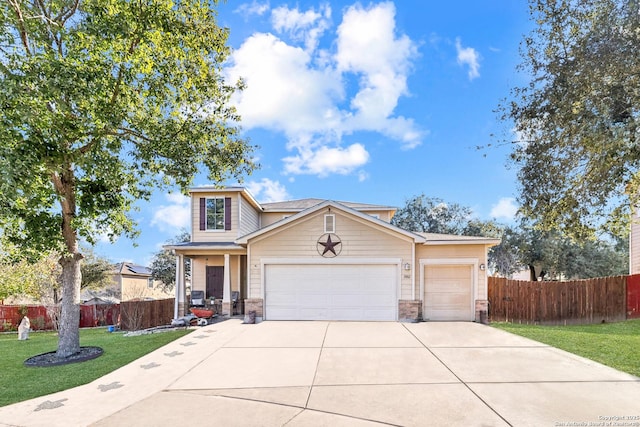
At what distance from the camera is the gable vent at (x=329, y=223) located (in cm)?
1190

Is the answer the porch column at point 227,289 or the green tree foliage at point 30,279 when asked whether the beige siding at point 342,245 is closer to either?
the porch column at point 227,289

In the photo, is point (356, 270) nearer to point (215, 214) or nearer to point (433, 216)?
point (215, 214)

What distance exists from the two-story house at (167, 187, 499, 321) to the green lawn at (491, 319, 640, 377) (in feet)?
7.66

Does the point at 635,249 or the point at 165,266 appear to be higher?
the point at 635,249

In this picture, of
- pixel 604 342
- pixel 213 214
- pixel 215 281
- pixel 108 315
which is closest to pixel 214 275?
pixel 215 281

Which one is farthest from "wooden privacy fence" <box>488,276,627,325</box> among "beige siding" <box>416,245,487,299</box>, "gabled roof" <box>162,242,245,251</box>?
"gabled roof" <box>162,242,245,251</box>

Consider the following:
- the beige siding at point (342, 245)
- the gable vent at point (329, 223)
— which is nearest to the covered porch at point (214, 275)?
the beige siding at point (342, 245)

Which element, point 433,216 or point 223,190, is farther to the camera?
point 433,216

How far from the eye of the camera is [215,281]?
15.9m

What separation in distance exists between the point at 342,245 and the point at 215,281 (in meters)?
7.48

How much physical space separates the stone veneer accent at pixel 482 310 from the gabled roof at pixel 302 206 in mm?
6365

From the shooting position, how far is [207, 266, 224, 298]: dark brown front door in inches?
622

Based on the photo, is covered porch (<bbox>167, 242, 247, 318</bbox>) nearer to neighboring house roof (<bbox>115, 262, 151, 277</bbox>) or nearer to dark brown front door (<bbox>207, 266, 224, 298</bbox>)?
dark brown front door (<bbox>207, 266, 224, 298</bbox>)

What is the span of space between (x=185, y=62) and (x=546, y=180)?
381 inches
